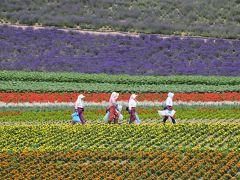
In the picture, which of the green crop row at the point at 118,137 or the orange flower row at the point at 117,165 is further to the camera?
the green crop row at the point at 118,137

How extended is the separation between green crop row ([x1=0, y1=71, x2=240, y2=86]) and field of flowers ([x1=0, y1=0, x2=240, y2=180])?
67 millimetres

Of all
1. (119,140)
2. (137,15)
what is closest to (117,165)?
(119,140)

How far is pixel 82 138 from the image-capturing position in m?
32.9

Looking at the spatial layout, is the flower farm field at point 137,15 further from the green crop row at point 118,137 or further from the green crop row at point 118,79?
the green crop row at point 118,137

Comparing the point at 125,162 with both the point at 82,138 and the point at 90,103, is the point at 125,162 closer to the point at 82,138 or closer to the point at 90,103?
the point at 82,138

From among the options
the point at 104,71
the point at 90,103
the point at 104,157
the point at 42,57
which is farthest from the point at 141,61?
the point at 104,157

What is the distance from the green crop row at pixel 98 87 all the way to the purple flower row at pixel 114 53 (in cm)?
357

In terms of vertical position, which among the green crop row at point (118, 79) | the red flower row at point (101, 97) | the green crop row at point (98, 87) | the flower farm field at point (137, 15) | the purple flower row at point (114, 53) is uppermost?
the flower farm field at point (137, 15)

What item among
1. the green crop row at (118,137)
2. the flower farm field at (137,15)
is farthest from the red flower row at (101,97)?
the flower farm field at (137,15)

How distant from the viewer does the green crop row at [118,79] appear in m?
52.0

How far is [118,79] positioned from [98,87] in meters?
2.99

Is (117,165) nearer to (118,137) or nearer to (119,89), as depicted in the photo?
(118,137)

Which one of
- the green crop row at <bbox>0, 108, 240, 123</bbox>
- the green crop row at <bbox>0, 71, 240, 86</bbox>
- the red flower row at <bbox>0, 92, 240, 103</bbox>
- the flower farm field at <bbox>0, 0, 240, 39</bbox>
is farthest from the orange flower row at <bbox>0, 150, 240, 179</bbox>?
the flower farm field at <bbox>0, 0, 240, 39</bbox>

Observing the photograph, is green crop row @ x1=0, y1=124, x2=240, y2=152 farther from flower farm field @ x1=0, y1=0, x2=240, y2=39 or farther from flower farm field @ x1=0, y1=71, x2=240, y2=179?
flower farm field @ x1=0, y1=0, x2=240, y2=39
